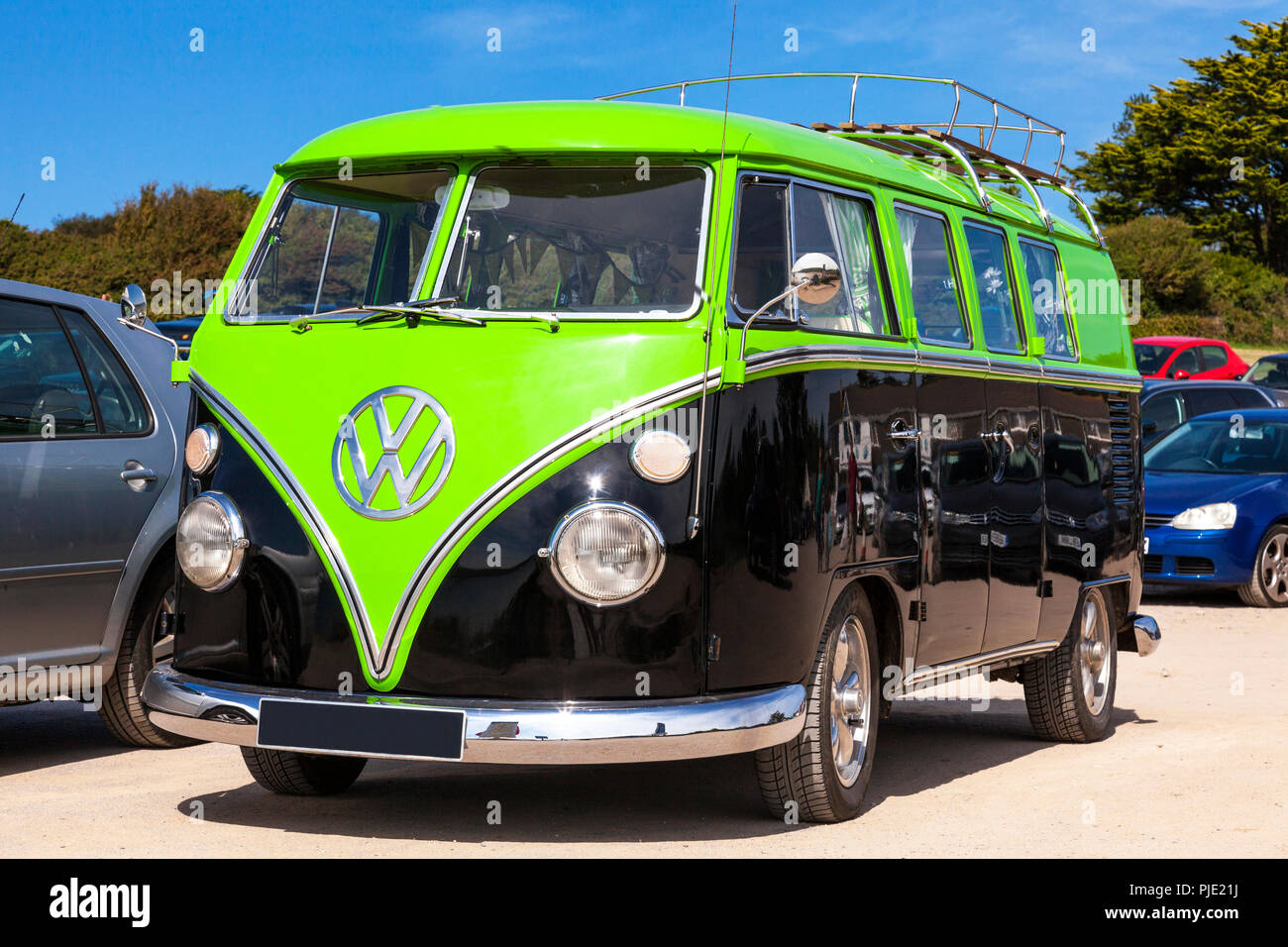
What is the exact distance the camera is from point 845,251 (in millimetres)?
6371

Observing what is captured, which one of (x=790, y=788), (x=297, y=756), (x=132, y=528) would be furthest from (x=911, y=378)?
(x=132, y=528)

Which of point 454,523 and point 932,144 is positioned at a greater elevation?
point 932,144

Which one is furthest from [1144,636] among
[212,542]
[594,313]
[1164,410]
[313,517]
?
[1164,410]

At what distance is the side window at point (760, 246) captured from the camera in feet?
19.1

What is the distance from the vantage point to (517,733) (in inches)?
205

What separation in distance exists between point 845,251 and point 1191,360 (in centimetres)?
2356

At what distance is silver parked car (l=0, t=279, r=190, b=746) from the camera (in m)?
6.94

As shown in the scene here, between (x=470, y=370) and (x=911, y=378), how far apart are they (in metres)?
1.87

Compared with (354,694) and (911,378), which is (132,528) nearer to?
(354,694)

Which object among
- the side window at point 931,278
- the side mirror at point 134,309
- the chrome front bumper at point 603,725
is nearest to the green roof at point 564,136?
the side window at point 931,278

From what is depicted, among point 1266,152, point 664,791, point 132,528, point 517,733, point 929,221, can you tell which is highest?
point 1266,152

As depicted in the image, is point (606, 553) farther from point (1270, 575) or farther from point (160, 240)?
point (160, 240)

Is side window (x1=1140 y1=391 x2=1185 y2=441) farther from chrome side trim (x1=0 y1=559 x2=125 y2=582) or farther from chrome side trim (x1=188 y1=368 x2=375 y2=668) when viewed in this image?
chrome side trim (x1=188 y1=368 x2=375 y2=668)

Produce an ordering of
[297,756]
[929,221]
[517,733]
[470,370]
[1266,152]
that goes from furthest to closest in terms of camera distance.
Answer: [1266,152]
[929,221]
[297,756]
[470,370]
[517,733]
